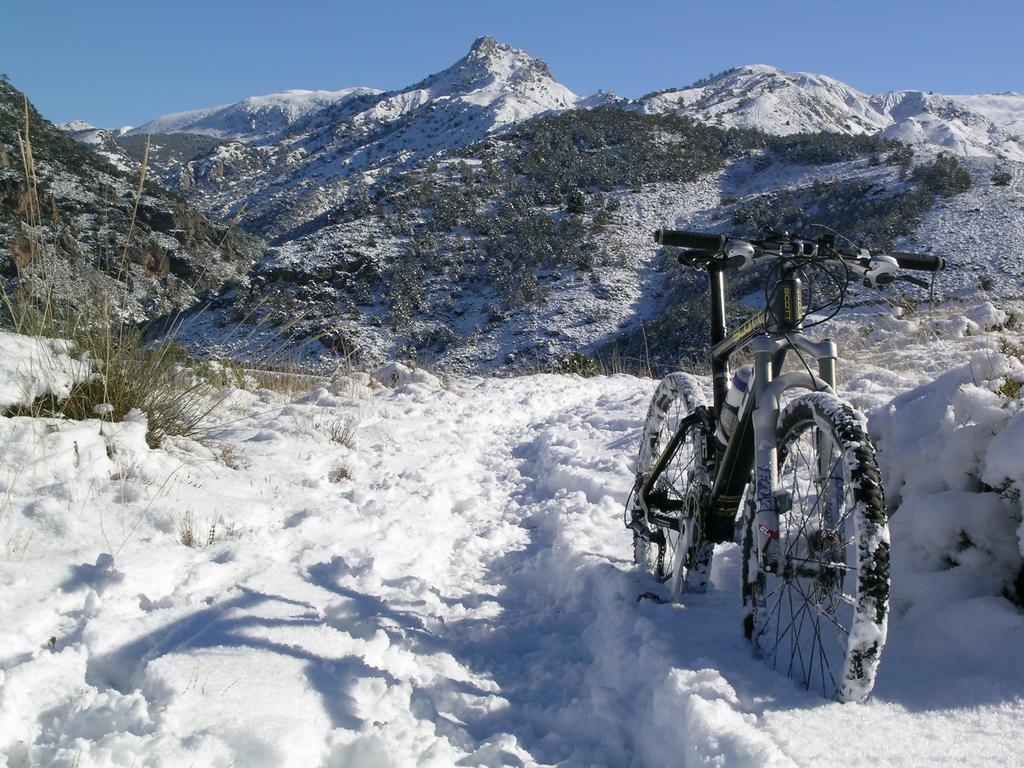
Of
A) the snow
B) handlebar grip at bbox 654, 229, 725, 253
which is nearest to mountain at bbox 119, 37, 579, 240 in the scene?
the snow

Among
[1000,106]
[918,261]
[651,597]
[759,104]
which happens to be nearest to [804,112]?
[759,104]

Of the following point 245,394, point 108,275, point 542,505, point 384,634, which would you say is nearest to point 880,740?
point 384,634

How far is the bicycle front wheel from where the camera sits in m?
1.78

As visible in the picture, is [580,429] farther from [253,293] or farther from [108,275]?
[253,293]

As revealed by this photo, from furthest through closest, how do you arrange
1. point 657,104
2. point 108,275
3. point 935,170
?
point 657,104
point 935,170
point 108,275

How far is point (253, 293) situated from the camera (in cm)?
2856

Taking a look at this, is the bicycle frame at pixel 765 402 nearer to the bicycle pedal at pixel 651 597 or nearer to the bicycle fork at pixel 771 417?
the bicycle fork at pixel 771 417

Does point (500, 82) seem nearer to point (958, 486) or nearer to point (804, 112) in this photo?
point (804, 112)

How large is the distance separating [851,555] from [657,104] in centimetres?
6320

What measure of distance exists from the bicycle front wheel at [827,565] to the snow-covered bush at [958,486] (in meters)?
0.53

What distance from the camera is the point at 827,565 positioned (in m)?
2.05

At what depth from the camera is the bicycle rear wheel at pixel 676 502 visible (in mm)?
2734

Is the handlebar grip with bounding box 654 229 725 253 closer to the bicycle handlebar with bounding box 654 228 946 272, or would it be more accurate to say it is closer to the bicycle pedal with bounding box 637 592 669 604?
the bicycle handlebar with bounding box 654 228 946 272

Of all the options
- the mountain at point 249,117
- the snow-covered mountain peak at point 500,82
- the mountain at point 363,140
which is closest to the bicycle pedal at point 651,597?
the mountain at point 363,140
